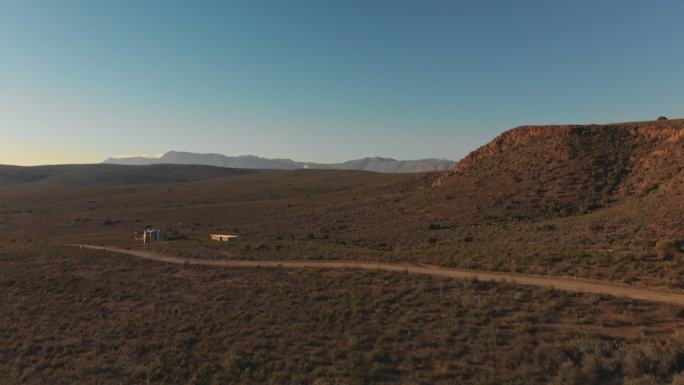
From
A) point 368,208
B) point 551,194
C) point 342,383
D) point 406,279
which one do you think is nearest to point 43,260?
point 406,279

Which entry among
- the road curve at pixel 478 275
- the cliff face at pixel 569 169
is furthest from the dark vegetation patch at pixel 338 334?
the cliff face at pixel 569 169

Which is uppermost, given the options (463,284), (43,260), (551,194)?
(551,194)

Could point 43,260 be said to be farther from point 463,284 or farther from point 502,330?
point 502,330

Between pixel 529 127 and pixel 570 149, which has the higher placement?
pixel 529 127

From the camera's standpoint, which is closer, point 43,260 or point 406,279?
point 406,279

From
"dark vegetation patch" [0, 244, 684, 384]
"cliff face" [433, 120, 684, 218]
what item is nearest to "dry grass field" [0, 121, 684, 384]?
"dark vegetation patch" [0, 244, 684, 384]

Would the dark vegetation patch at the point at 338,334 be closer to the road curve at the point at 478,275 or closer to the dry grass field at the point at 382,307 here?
the dry grass field at the point at 382,307

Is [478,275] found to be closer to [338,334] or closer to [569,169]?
[338,334]
